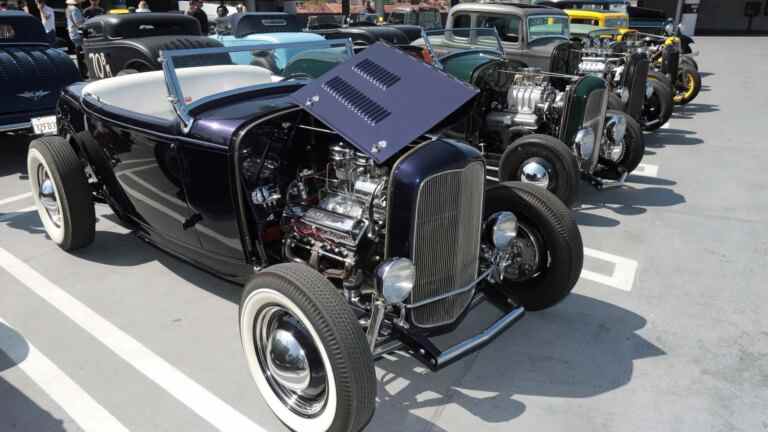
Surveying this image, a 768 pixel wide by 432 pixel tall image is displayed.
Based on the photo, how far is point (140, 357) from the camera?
290 centimetres

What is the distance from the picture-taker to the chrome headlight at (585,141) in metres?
4.95

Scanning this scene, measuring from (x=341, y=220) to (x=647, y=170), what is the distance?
4944mm

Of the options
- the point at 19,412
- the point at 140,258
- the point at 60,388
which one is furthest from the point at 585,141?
the point at 19,412

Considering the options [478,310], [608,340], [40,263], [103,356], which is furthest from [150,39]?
[608,340]

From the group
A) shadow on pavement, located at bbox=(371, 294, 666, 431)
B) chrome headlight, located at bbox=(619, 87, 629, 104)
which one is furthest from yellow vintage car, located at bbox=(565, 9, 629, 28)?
shadow on pavement, located at bbox=(371, 294, 666, 431)

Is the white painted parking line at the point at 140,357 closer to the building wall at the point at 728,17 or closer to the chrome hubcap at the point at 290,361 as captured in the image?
the chrome hubcap at the point at 290,361

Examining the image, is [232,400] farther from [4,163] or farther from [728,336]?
[4,163]

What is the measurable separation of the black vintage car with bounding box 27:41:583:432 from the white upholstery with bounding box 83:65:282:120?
489mm

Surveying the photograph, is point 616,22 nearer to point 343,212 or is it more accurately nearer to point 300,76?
point 300,76

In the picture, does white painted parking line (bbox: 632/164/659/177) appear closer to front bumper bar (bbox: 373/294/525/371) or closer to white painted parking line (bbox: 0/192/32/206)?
front bumper bar (bbox: 373/294/525/371)

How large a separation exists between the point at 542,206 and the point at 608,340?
843mm

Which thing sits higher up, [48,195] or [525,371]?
[48,195]

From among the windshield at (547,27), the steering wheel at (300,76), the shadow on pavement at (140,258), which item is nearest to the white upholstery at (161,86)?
the steering wheel at (300,76)

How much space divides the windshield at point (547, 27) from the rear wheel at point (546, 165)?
313 cm
